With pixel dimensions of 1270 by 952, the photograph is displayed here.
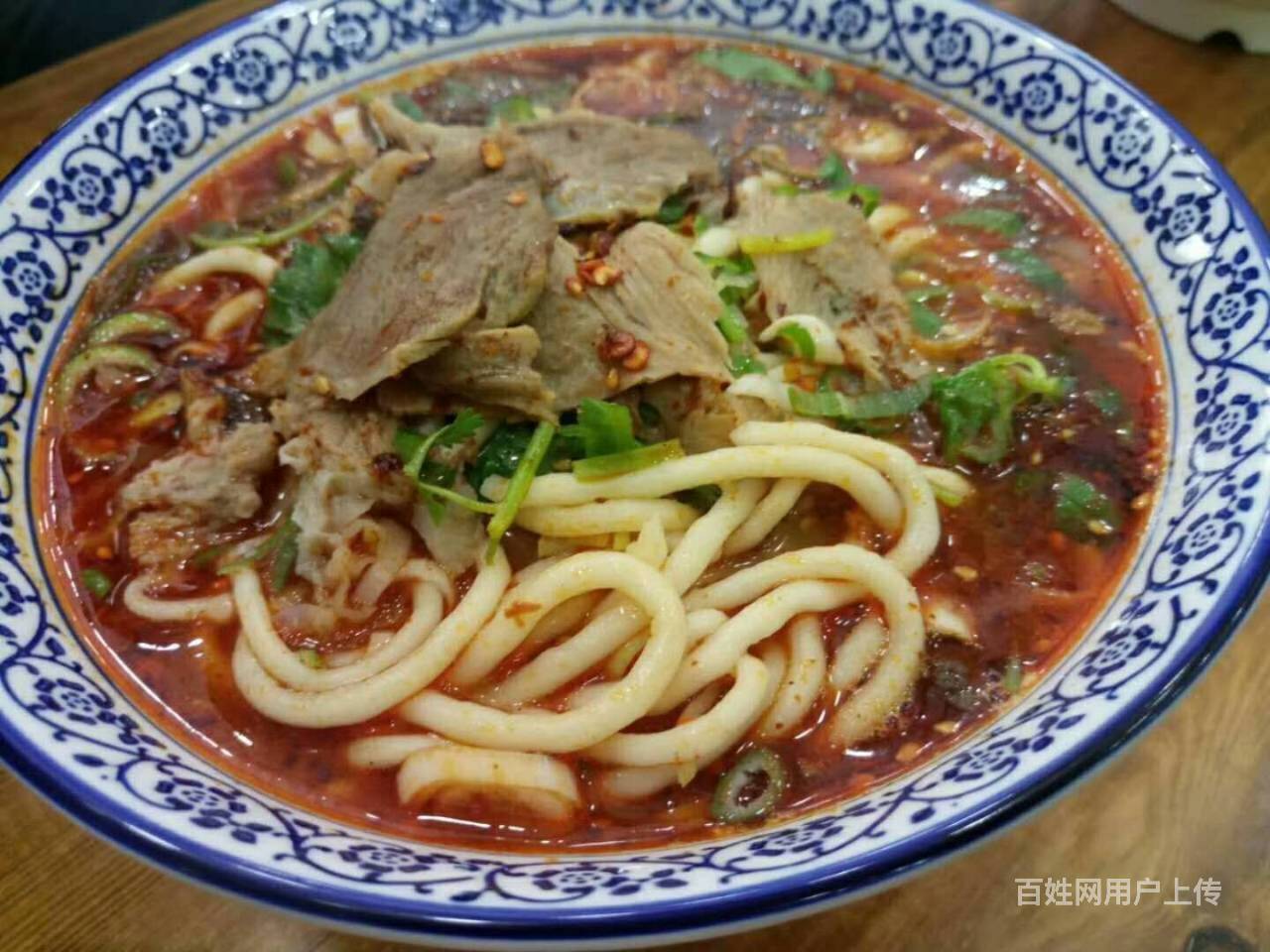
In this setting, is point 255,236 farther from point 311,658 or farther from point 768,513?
point 768,513

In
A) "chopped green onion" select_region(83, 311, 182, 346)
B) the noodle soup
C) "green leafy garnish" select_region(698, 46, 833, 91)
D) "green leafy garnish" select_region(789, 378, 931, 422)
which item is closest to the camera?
the noodle soup

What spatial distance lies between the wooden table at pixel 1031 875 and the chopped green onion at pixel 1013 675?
205 millimetres

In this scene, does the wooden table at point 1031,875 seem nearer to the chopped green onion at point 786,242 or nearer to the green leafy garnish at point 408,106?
the chopped green onion at point 786,242

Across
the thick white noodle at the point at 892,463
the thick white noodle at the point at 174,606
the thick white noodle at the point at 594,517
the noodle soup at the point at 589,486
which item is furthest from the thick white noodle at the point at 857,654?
the thick white noodle at the point at 174,606

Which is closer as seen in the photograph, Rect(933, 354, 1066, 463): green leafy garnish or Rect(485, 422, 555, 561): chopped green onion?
Rect(485, 422, 555, 561): chopped green onion

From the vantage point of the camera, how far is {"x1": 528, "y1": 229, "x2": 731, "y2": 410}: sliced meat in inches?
82.7

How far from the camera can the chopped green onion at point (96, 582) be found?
204 cm

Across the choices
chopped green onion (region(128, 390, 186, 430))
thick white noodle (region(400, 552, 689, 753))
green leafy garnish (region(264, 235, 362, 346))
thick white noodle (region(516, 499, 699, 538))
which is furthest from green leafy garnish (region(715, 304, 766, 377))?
chopped green onion (region(128, 390, 186, 430))

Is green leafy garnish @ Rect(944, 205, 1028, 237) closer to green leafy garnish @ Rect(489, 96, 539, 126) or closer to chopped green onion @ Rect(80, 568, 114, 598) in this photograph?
green leafy garnish @ Rect(489, 96, 539, 126)

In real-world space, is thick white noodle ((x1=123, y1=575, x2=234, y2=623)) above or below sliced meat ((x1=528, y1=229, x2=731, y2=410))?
below

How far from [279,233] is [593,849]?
190 cm

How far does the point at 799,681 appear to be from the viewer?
1921 mm

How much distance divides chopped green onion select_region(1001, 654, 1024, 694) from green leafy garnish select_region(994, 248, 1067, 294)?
3.60ft

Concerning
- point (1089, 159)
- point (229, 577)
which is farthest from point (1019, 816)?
point (1089, 159)
